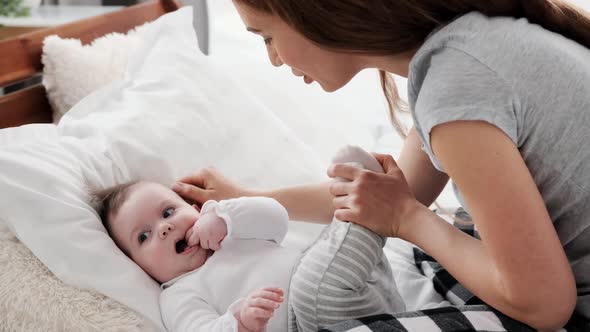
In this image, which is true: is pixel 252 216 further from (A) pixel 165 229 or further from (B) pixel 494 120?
(B) pixel 494 120

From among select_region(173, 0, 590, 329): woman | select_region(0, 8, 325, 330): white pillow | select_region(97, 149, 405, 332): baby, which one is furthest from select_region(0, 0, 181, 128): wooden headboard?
select_region(173, 0, 590, 329): woman

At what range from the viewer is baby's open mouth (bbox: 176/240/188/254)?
1.25m

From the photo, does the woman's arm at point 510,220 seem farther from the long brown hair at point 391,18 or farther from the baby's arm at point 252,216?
the baby's arm at point 252,216

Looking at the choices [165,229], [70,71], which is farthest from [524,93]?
[70,71]

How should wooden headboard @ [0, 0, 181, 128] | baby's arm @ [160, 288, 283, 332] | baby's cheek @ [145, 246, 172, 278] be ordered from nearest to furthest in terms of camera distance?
baby's arm @ [160, 288, 283, 332] → baby's cheek @ [145, 246, 172, 278] → wooden headboard @ [0, 0, 181, 128]

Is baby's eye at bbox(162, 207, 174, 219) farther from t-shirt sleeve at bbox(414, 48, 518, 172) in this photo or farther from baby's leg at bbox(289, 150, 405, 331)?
t-shirt sleeve at bbox(414, 48, 518, 172)

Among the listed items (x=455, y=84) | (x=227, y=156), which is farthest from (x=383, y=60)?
(x=227, y=156)

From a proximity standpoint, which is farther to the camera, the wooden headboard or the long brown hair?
the wooden headboard

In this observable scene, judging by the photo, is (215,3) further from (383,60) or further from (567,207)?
(567,207)

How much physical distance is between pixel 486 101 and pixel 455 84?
45 mm

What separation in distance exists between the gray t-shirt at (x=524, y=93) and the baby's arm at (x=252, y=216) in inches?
17.4

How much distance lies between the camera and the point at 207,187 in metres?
1.38

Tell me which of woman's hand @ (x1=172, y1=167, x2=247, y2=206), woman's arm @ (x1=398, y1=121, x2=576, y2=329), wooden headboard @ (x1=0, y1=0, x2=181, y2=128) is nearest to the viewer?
woman's arm @ (x1=398, y1=121, x2=576, y2=329)

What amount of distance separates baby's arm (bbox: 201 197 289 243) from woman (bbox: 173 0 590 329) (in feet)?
0.86
